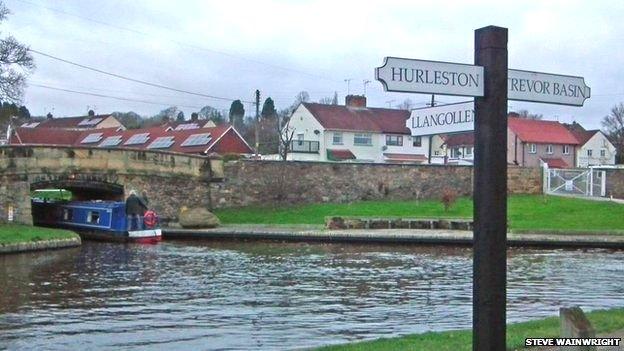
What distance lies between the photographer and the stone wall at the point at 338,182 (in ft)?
132

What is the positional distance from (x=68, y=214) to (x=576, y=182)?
2779cm

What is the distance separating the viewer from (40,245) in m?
26.1

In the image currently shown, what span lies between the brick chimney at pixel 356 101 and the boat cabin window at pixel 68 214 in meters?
33.3

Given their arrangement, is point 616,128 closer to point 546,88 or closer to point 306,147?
point 306,147

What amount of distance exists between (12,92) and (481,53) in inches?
1378

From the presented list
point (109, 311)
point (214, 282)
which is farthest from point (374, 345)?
point (214, 282)

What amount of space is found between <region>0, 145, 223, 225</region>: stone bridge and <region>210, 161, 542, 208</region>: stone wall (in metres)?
1.35

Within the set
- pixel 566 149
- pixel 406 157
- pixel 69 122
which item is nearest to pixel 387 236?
pixel 406 157

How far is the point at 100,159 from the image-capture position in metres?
35.1

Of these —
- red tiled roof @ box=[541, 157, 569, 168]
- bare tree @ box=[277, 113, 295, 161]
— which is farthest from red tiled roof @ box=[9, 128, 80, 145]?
red tiled roof @ box=[541, 157, 569, 168]

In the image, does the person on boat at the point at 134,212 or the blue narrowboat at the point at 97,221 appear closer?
the blue narrowboat at the point at 97,221

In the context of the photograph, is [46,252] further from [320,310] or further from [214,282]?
[320,310]

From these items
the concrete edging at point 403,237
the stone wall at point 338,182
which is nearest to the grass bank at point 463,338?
the concrete edging at point 403,237

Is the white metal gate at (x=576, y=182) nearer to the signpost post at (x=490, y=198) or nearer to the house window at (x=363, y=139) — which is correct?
the house window at (x=363, y=139)
